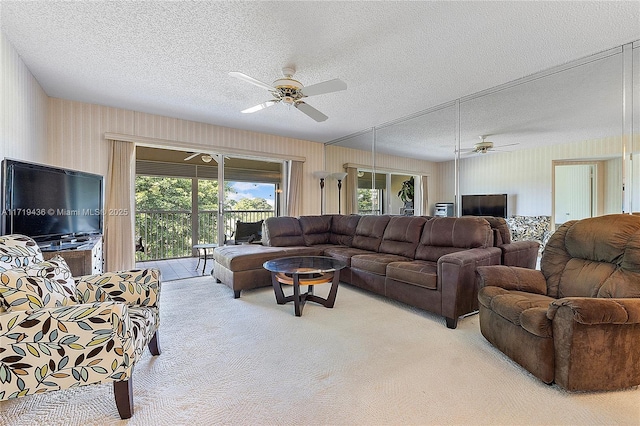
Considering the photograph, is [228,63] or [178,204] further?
[178,204]

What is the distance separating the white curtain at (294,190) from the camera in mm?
5699

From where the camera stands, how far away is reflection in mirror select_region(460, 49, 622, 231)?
9.08 feet

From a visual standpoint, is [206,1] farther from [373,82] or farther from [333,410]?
[333,410]

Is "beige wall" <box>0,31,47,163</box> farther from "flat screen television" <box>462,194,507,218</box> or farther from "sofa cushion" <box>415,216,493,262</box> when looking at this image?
"flat screen television" <box>462,194,507,218</box>

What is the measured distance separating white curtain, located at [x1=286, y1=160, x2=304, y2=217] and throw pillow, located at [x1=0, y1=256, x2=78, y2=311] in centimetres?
419

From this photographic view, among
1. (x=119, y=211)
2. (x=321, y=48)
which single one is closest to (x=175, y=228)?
(x=119, y=211)

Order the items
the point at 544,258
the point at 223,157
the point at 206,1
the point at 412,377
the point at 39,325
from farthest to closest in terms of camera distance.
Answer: the point at 223,157 → the point at 544,258 → the point at 206,1 → the point at 412,377 → the point at 39,325

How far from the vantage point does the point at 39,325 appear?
3.95 feet

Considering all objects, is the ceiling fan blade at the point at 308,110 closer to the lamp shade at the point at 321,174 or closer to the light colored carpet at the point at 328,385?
the light colored carpet at the point at 328,385

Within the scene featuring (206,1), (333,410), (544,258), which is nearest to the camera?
(333,410)

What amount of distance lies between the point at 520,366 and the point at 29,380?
269 centimetres

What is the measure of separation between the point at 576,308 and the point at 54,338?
101 inches

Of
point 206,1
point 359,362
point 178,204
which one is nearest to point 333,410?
point 359,362

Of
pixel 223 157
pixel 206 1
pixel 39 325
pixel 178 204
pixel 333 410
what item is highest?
pixel 206 1
